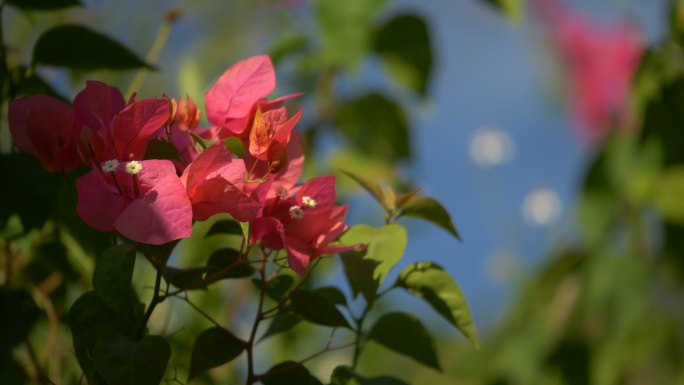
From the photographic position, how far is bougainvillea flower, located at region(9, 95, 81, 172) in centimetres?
36

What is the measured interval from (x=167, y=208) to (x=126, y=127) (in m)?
0.04

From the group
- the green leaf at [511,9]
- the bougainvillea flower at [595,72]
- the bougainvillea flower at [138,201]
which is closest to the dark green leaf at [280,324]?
the bougainvillea flower at [138,201]

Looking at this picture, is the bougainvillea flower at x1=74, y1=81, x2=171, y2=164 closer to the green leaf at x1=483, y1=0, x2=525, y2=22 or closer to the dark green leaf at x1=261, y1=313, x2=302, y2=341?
the dark green leaf at x1=261, y1=313, x2=302, y2=341

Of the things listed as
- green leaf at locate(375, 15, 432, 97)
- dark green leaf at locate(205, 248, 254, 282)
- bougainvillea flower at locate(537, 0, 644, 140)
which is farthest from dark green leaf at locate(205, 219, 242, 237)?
bougainvillea flower at locate(537, 0, 644, 140)

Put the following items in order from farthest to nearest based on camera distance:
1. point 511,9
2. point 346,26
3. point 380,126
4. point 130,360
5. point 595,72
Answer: point 595,72 → point 380,126 → point 346,26 → point 511,9 → point 130,360

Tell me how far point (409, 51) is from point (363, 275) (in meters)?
0.57

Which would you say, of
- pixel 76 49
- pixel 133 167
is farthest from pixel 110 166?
pixel 76 49

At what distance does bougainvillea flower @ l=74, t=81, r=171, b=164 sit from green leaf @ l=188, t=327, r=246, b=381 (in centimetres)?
8

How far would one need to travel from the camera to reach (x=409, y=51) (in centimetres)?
90

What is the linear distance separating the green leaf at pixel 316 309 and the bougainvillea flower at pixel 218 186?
0.19 ft

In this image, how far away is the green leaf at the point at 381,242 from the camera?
0.37 metres

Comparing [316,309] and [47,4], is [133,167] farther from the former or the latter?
[47,4]

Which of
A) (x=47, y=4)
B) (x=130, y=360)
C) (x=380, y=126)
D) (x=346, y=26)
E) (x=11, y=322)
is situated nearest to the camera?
(x=130, y=360)

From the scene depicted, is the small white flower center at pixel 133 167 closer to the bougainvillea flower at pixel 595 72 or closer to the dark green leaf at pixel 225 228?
the dark green leaf at pixel 225 228
